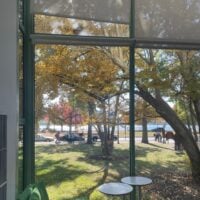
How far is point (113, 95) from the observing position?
425cm

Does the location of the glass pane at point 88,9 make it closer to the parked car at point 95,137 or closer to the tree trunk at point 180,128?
the tree trunk at point 180,128

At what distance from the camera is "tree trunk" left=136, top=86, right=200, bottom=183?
4.41 meters

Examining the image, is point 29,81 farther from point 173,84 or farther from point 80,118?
point 173,84

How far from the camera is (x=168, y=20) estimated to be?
13.9 feet

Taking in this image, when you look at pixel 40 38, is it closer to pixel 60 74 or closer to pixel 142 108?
pixel 60 74

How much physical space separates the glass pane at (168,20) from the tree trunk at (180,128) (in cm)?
78

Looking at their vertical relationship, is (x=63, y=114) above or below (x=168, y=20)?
below

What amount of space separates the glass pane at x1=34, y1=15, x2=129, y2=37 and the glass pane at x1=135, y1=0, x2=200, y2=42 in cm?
25

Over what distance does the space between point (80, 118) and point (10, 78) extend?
1308 millimetres

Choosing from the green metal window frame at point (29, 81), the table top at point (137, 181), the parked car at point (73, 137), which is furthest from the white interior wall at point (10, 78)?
the table top at point (137, 181)

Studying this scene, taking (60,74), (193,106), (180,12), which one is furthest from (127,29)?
(193,106)

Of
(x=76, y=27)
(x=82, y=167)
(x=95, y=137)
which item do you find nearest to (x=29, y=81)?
(x=76, y=27)

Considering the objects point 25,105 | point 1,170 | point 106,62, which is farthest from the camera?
→ point 106,62

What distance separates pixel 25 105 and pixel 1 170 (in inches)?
59.8
